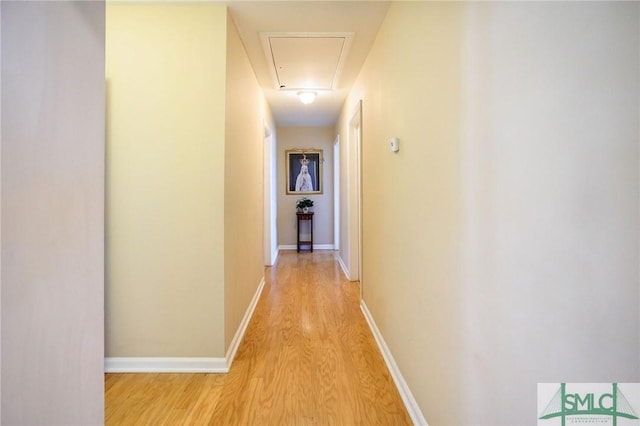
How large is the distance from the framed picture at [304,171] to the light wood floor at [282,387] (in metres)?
3.53

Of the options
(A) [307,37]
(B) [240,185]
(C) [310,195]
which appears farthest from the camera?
(C) [310,195]

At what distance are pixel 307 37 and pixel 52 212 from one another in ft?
7.06

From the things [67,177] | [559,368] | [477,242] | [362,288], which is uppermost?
[67,177]

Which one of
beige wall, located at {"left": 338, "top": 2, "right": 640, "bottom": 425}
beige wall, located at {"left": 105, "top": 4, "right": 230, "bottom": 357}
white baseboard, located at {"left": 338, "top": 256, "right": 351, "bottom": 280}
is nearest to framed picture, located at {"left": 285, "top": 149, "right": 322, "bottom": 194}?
white baseboard, located at {"left": 338, "top": 256, "right": 351, "bottom": 280}

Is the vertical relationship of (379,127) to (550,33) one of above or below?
above

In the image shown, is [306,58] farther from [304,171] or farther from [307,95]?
[304,171]

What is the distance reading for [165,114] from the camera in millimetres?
1858

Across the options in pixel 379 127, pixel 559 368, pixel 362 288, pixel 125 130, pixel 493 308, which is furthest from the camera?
pixel 362 288

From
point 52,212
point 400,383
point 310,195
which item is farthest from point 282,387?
point 310,195

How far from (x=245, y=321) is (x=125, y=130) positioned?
1.67m

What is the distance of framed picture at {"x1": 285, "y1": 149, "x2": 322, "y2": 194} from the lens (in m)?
5.82

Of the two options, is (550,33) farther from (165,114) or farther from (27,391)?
(165,114)

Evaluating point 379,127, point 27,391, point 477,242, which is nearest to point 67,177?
point 27,391

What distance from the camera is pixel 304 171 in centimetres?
586
